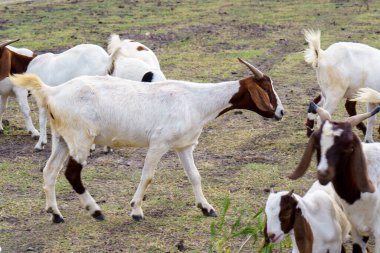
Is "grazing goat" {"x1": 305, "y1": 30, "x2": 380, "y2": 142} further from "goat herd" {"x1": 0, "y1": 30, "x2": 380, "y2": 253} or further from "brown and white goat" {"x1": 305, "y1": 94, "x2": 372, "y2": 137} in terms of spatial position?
"brown and white goat" {"x1": 305, "y1": 94, "x2": 372, "y2": 137}

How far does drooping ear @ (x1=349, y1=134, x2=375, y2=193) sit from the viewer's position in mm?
5809

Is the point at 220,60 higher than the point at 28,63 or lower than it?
lower

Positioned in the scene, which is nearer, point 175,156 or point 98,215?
point 98,215

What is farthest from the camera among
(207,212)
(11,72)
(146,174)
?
(11,72)

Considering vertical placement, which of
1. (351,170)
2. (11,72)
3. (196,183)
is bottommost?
(11,72)

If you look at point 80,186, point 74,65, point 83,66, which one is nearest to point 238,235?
point 80,186

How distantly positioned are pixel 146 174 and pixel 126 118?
0.54 m

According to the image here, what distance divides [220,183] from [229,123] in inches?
98.5

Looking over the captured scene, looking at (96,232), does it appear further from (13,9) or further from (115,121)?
(13,9)

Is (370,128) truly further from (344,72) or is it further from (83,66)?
(83,66)

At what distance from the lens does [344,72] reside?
32.5 feet

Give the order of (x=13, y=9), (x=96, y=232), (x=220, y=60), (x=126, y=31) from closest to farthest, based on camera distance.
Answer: (x=96, y=232), (x=220, y=60), (x=126, y=31), (x=13, y=9)

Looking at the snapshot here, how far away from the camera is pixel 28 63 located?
1088 centimetres

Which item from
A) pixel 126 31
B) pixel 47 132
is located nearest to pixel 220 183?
pixel 47 132
